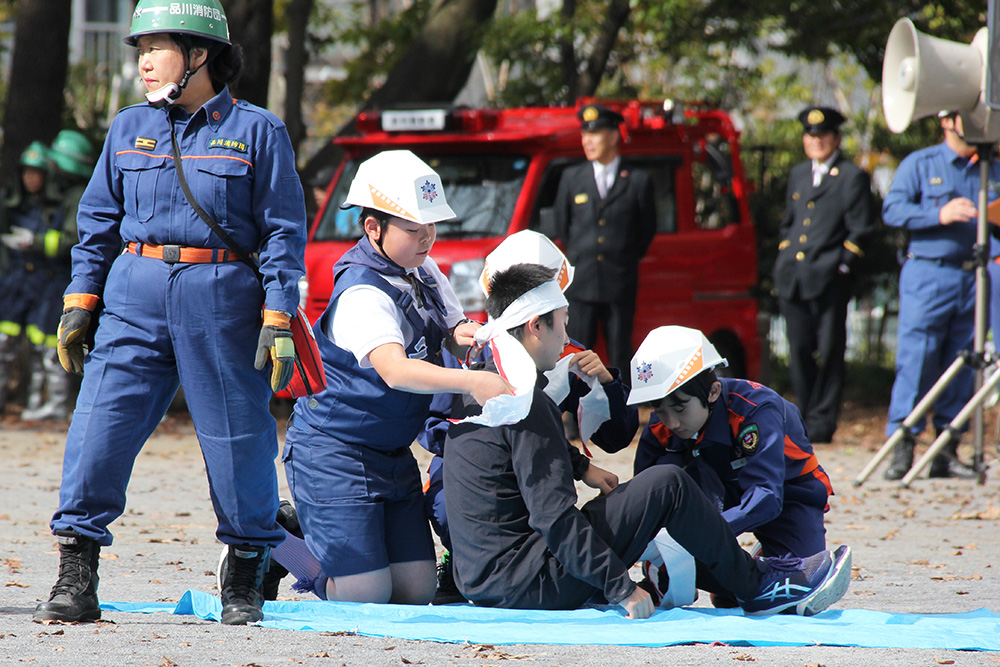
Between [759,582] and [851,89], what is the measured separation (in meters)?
20.0

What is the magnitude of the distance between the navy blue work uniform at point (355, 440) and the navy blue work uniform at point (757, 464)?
0.92 m

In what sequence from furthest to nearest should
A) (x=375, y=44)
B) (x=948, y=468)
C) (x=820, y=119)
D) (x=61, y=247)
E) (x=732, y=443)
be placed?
(x=375, y=44) → (x=61, y=247) → (x=820, y=119) → (x=948, y=468) → (x=732, y=443)

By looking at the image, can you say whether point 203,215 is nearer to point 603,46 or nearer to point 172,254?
point 172,254

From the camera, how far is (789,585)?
14.8ft

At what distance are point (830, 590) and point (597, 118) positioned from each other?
5493 millimetres

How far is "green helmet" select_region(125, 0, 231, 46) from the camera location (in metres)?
4.19

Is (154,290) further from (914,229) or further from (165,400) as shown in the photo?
(914,229)

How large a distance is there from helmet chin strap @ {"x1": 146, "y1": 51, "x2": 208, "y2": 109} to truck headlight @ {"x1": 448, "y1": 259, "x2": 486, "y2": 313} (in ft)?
15.5

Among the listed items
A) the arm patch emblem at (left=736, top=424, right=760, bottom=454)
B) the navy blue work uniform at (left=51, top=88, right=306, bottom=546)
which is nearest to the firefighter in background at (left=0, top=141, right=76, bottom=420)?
the navy blue work uniform at (left=51, top=88, right=306, bottom=546)

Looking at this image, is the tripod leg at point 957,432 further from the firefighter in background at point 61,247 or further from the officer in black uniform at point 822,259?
the firefighter in background at point 61,247

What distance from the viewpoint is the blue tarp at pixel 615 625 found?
4.05 m

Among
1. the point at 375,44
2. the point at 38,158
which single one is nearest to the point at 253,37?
the point at 38,158

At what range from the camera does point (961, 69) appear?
7.55 m

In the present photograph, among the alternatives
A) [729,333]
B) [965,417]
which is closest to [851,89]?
[729,333]
